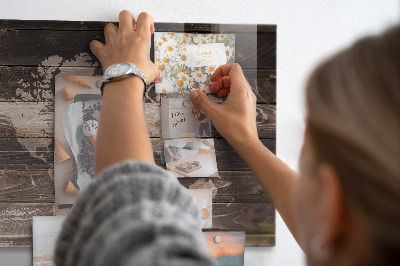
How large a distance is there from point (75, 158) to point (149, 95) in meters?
0.24

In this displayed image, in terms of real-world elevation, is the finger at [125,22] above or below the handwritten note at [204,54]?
above

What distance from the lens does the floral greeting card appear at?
99 cm

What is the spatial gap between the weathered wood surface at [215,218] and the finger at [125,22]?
454 mm

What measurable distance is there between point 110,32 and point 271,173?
507 mm

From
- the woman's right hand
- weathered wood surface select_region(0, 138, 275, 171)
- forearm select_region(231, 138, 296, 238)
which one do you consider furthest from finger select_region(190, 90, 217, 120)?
weathered wood surface select_region(0, 138, 275, 171)

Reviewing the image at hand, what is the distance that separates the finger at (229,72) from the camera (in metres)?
0.97

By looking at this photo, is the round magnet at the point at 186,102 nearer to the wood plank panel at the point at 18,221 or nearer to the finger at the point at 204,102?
the finger at the point at 204,102

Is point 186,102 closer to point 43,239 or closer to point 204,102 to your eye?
point 204,102

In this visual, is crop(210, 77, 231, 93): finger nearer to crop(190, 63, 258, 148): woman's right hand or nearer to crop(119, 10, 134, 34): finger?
crop(190, 63, 258, 148): woman's right hand

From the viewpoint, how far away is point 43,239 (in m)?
0.97

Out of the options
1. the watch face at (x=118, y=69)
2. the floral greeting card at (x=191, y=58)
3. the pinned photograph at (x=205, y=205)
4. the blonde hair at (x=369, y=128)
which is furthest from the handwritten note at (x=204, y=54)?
the blonde hair at (x=369, y=128)

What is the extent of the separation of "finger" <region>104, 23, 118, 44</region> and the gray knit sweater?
42 centimetres

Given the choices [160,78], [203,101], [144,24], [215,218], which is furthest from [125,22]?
[215,218]

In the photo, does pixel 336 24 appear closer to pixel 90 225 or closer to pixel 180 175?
pixel 180 175
